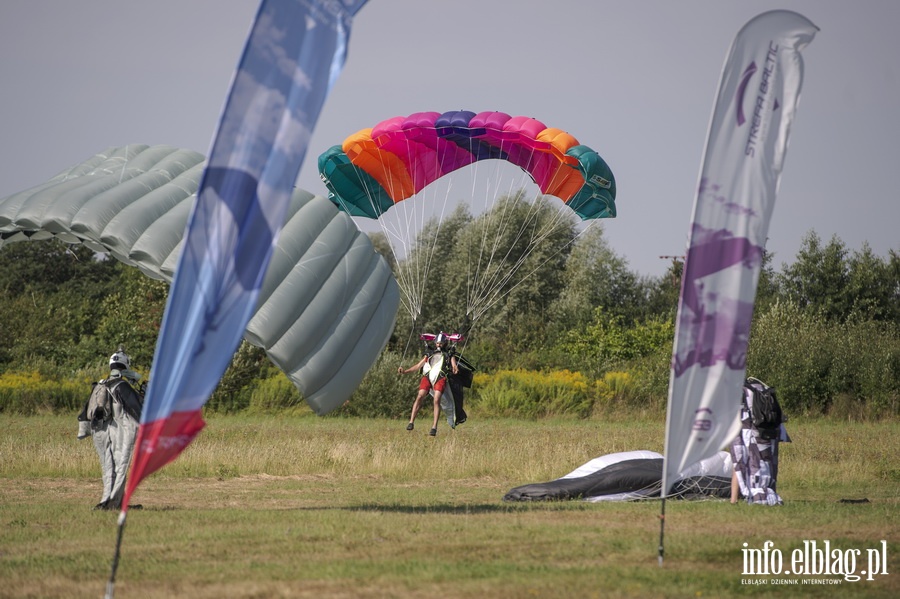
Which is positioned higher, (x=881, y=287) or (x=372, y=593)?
(x=881, y=287)

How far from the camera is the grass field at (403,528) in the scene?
6.54 m

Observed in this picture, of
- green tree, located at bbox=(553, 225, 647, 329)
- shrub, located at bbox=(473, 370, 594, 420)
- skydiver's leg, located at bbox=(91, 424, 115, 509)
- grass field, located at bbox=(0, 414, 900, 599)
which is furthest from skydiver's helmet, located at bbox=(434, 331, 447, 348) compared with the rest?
green tree, located at bbox=(553, 225, 647, 329)

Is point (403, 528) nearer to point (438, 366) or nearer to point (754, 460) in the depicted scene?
point (754, 460)

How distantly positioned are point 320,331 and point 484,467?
10.0ft

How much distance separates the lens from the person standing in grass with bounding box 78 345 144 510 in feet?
33.7

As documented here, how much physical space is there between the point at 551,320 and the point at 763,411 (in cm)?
3234

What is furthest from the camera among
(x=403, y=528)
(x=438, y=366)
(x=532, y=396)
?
(x=532, y=396)

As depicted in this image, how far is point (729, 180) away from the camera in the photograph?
277 inches

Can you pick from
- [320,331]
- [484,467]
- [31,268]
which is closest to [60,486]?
[320,331]

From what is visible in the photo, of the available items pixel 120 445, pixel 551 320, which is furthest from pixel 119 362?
pixel 551 320

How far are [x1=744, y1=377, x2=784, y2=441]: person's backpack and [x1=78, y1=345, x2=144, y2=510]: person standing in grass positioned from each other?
20.7ft

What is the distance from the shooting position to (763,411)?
10703mm

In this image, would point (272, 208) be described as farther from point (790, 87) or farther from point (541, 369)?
point (541, 369)

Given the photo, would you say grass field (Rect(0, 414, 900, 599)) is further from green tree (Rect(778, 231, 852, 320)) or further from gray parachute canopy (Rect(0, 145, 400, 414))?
green tree (Rect(778, 231, 852, 320))
